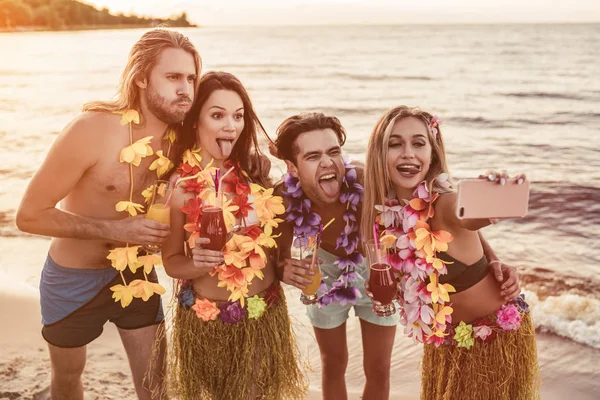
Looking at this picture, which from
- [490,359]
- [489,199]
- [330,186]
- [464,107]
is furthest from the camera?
[464,107]

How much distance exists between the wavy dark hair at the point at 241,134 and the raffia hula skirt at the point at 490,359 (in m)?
1.35

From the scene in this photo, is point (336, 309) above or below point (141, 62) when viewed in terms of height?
below

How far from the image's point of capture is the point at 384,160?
115 inches

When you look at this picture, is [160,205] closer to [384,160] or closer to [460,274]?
[384,160]

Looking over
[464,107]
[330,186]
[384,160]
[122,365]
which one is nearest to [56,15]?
[464,107]

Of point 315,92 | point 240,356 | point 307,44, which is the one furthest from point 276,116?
point 307,44

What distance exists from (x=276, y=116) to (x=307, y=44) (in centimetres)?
2352

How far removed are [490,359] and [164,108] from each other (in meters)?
2.08

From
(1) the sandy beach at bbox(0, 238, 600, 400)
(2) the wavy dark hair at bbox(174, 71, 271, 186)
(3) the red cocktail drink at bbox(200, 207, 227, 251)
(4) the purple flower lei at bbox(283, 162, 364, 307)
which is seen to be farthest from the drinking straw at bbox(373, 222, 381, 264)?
(1) the sandy beach at bbox(0, 238, 600, 400)

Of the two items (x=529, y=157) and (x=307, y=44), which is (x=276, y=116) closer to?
(x=529, y=157)

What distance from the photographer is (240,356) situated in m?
2.99

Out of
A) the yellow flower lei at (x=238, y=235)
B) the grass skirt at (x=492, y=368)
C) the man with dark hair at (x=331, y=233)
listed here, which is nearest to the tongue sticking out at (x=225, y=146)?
the yellow flower lei at (x=238, y=235)

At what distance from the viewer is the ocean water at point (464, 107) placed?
6.99 metres

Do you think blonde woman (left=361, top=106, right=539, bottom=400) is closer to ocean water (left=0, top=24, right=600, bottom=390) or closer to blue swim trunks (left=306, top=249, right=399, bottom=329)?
blue swim trunks (left=306, top=249, right=399, bottom=329)
